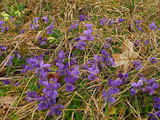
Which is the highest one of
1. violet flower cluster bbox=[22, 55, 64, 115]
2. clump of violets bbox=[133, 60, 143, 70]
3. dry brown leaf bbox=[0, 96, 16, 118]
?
clump of violets bbox=[133, 60, 143, 70]

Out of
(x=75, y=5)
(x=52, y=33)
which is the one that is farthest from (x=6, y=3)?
(x=52, y=33)

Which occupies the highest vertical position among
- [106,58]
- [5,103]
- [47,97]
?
[106,58]

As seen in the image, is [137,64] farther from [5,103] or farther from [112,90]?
[5,103]

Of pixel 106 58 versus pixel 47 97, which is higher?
pixel 106 58

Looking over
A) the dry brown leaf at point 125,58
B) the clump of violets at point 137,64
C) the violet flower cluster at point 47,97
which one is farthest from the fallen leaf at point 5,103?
the clump of violets at point 137,64

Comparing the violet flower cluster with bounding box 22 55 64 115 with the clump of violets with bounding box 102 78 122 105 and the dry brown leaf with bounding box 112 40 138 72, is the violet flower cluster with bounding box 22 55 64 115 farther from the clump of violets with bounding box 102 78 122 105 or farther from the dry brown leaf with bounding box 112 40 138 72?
the dry brown leaf with bounding box 112 40 138 72

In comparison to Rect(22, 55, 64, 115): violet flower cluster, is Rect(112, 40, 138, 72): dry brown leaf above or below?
above

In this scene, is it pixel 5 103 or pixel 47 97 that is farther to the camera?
pixel 5 103

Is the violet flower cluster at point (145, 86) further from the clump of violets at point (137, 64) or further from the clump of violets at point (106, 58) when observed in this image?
the clump of violets at point (106, 58)

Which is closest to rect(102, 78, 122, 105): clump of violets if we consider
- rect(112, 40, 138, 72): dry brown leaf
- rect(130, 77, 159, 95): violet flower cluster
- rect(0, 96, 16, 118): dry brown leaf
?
rect(130, 77, 159, 95): violet flower cluster

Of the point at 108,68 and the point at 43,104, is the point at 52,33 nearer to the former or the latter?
the point at 108,68

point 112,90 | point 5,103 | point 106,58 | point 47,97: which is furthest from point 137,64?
point 5,103
